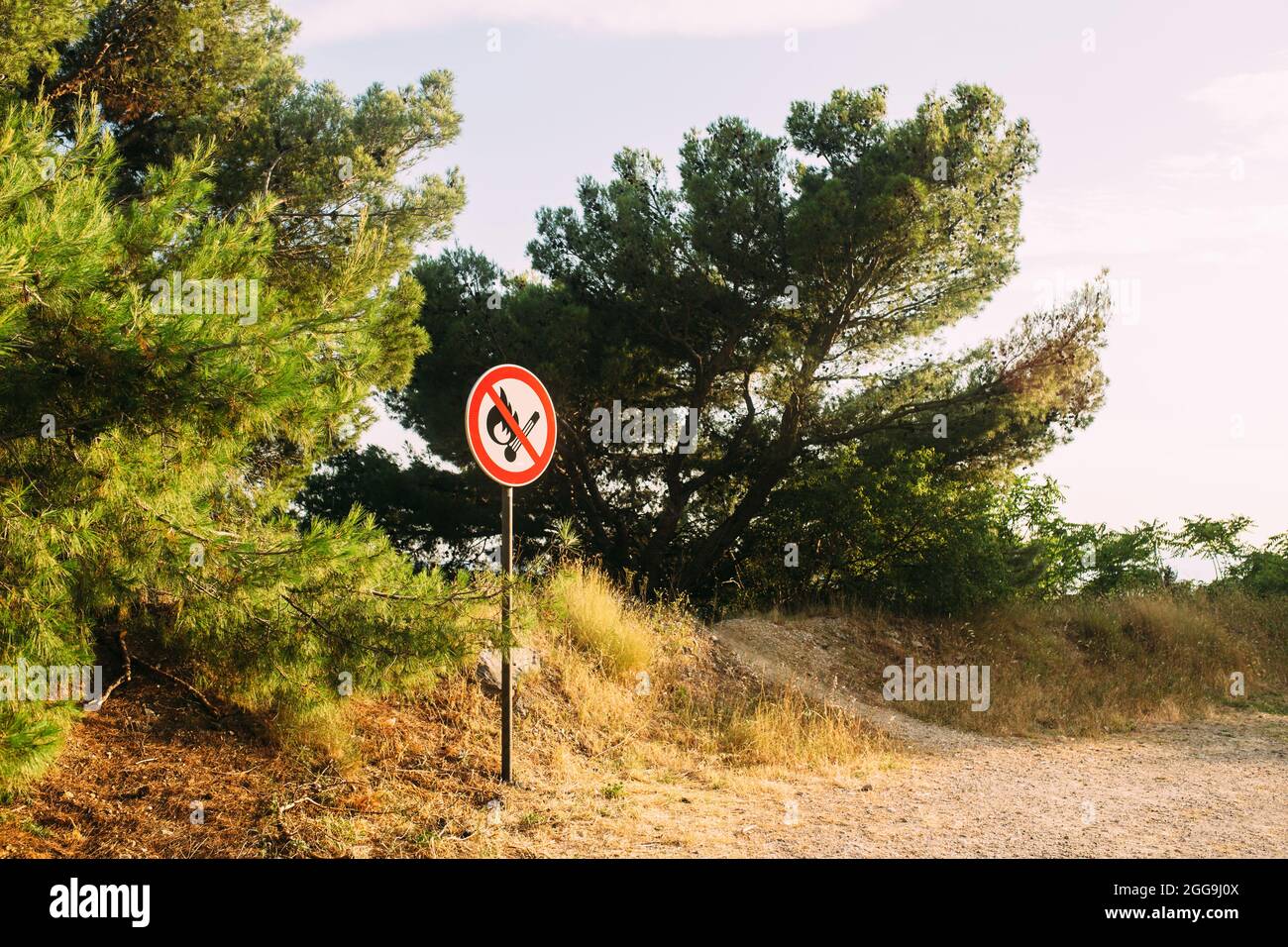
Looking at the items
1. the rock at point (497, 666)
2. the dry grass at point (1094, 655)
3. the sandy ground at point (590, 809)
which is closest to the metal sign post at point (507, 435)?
the sandy ground at point (590, 809)

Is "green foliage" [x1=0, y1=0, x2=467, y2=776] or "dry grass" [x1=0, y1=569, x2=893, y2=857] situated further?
"dry grass" [x1=0, y1=569, x2=893, y2=857]

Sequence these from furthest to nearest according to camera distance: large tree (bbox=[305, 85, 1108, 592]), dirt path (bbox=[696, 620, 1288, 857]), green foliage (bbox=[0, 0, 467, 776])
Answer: large tree (bbox=[305, 85, 1108, 592]) < dirt path (bbox=[696, 620, 1288, 857]) < green foliage (bbox=[0, 0, 467, 776])

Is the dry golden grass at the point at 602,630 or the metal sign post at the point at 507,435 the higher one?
the metal sign post at the point at 507,435

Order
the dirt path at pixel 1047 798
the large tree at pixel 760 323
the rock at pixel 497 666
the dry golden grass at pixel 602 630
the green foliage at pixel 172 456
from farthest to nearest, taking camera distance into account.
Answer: the large tree at pixel 760 323 → the dry golden grass at pixel 602 630 → the rock at pixel 497 666 → the dirt path at pixel 1047 798 → the green foliage at pixel 172 456

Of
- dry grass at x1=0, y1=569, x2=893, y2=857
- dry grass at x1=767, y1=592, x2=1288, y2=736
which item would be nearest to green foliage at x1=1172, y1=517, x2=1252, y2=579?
dry grass at x1=767, y1=592, x2=1288, y2=736

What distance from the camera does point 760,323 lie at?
17984 mm

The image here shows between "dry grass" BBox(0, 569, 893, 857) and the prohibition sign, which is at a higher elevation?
the prohibition sign

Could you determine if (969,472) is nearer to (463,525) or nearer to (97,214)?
(463,525)

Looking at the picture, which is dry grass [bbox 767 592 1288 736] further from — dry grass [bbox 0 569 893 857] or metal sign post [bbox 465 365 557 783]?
metal sign post [bbox 465 365 557 783]

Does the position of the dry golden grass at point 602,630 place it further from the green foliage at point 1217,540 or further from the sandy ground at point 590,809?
the green foliage at point 1217,540

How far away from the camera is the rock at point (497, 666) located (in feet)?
30.1

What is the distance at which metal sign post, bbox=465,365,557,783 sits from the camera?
734 cm

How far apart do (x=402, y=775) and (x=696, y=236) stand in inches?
473

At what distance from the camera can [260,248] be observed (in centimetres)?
698
